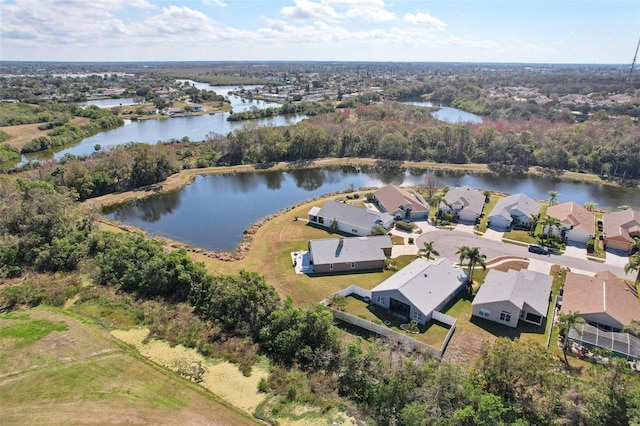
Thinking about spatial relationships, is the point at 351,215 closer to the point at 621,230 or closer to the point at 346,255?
the point at 346,255

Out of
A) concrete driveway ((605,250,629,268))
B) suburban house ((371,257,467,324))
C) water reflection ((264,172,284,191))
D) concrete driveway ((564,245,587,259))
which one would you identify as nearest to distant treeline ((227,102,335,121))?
water reflection ((264,172,284,191))

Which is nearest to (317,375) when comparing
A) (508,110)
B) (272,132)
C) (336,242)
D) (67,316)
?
(336,242)

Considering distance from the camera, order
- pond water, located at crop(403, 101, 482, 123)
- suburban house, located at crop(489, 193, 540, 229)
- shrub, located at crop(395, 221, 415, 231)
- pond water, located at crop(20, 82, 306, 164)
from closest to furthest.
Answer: shrub, located at crop(395, 221, 415, 231), suburban house, located at crop(489, 193, 540, 229), pond water, located at crop(20, 82, 306, 164), pond water, located at crop(403, 101, 482, 123)

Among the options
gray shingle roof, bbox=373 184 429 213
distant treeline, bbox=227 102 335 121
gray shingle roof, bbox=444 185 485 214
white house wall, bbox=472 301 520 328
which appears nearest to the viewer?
white house wall, bbox=472 301 520 328

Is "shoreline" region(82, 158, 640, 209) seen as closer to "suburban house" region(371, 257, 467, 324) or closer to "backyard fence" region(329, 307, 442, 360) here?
"backyard fence" region(329, 307, 442, 360)

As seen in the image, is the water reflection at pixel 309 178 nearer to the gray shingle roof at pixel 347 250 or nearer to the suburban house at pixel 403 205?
the suburban house at pixel 403 205

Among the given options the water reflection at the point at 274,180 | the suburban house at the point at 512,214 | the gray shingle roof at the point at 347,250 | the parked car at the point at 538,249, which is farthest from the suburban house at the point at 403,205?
the water reflection at the point at 274,180
